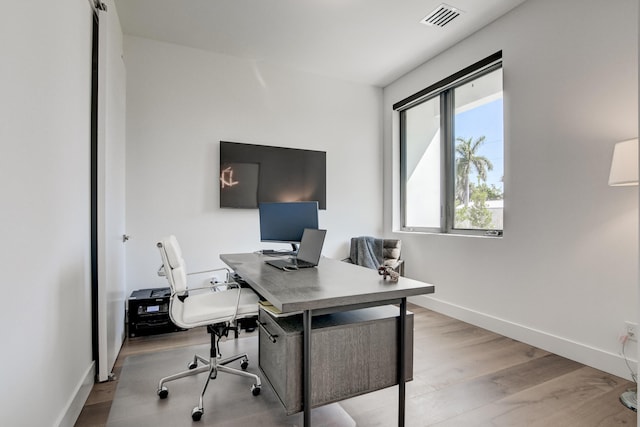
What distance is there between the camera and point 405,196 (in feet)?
14.8

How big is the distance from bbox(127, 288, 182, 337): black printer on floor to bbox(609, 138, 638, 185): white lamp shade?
3623mm

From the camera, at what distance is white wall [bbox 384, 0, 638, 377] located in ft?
7.29

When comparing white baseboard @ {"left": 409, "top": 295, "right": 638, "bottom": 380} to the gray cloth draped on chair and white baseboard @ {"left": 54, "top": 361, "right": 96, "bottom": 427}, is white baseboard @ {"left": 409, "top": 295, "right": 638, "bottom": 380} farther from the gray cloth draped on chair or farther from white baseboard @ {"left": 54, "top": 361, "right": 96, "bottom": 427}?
white baseboard @ {"left": 54, "top": 361, "right": 96, "bottom": 427}

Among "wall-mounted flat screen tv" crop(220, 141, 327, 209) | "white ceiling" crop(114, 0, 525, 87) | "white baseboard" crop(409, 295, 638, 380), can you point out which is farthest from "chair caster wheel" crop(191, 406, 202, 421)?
"white ceiling" crop(114, 0, 525, 87)

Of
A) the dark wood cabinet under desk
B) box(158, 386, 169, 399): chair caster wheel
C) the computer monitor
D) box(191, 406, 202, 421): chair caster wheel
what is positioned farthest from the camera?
the computer monitor

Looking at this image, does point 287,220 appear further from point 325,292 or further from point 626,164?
point 626,164

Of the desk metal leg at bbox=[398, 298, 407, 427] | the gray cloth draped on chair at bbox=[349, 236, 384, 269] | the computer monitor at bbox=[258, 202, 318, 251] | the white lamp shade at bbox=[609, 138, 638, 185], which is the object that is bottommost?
the desk metal leg at bbox=[398, 298, 407, 427]

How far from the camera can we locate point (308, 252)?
2117 mm

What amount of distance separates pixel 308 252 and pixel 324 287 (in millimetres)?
599

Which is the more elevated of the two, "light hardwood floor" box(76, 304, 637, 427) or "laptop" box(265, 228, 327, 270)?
"laptop" box(265, 228, 327, 270)

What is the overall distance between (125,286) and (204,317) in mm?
1867

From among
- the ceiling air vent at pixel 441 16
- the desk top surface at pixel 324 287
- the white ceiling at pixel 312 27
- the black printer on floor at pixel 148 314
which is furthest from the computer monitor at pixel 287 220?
the ceiling air vent at pixel 441 16

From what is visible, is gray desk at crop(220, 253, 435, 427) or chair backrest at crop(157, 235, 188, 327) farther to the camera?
chair backrest at crop(157, 235, 188, 327)

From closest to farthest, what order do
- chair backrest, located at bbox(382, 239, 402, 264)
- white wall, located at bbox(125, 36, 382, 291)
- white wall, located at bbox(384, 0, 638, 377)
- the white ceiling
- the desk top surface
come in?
the desk top surface, white wall, located at bbox(384, 0, 638, 377), the white ceiling, white wall, located at bbox(125, 36, 382, 291), chair backrest, located at bbox(382, 239, 402, 264)
